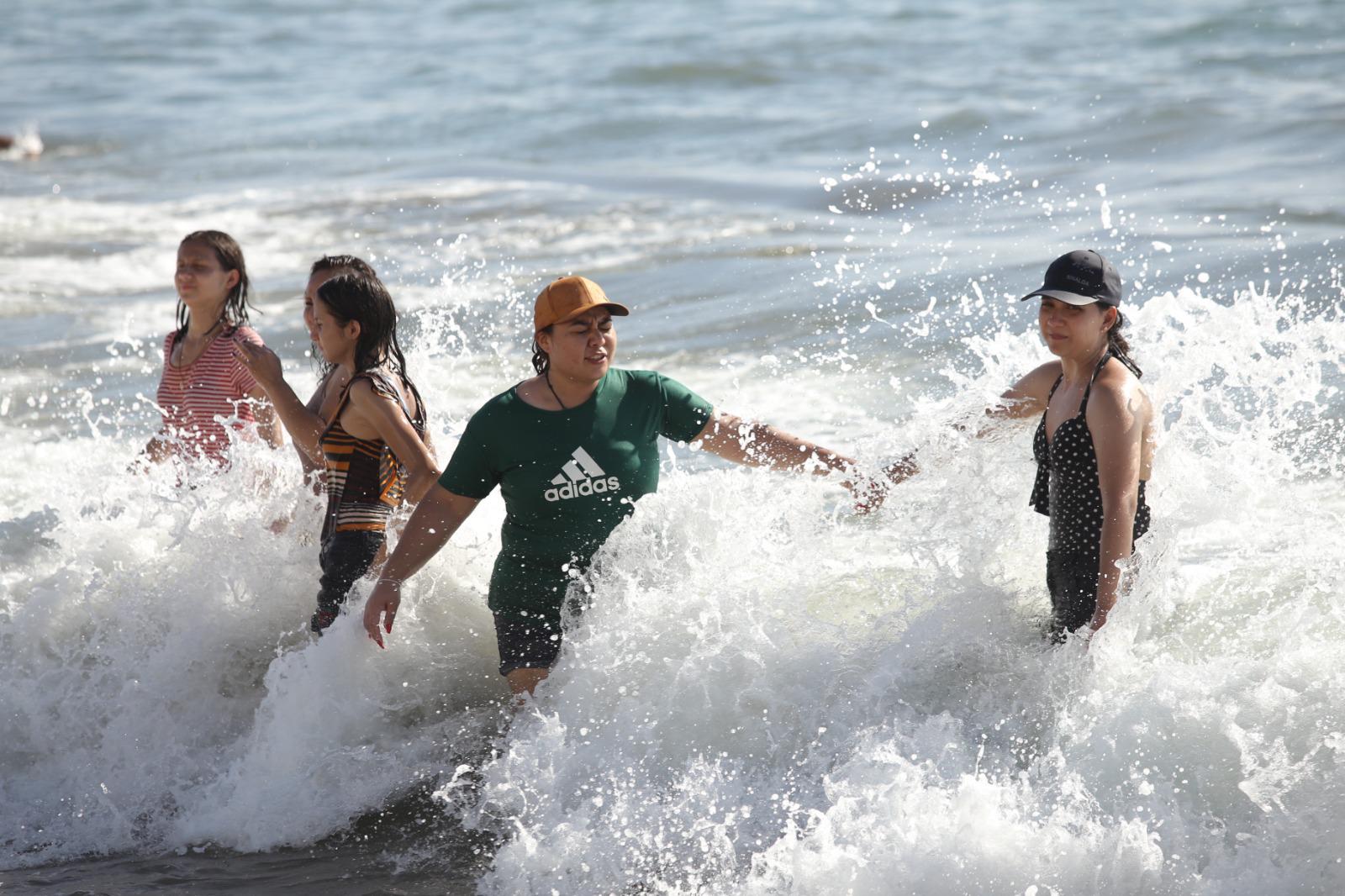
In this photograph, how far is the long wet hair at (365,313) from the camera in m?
5.14

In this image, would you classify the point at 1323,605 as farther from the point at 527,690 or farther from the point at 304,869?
the point at 304,869

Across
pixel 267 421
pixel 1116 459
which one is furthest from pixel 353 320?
pixel 1116 459

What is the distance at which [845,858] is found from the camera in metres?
4.25

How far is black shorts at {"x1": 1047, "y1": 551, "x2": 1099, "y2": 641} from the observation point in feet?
14.8

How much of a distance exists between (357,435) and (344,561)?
18.4 inches

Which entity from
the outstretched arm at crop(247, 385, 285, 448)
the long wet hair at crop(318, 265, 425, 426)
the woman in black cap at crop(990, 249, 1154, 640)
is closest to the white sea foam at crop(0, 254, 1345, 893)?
the outstretched arm at crop(247, 385, 285, 448)

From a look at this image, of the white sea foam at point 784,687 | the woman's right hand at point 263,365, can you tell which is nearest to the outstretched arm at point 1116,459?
the white sea foam at point 784,687

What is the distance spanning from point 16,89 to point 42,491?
84.5 feet

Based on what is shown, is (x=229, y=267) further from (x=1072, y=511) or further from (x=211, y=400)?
(x=1072, y=511)

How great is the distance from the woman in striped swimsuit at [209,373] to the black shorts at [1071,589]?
10.8 feet

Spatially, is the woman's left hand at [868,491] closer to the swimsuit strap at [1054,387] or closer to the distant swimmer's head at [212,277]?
the swimsuit strap at [1054,387]

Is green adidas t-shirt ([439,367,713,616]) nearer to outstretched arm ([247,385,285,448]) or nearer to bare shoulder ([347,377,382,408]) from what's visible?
bare shoulder ([347,377,382,408])

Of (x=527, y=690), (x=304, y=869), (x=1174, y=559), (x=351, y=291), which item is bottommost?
(x=304, y=869)

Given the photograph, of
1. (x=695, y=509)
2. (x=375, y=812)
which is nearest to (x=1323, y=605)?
(x=695, y=509)
